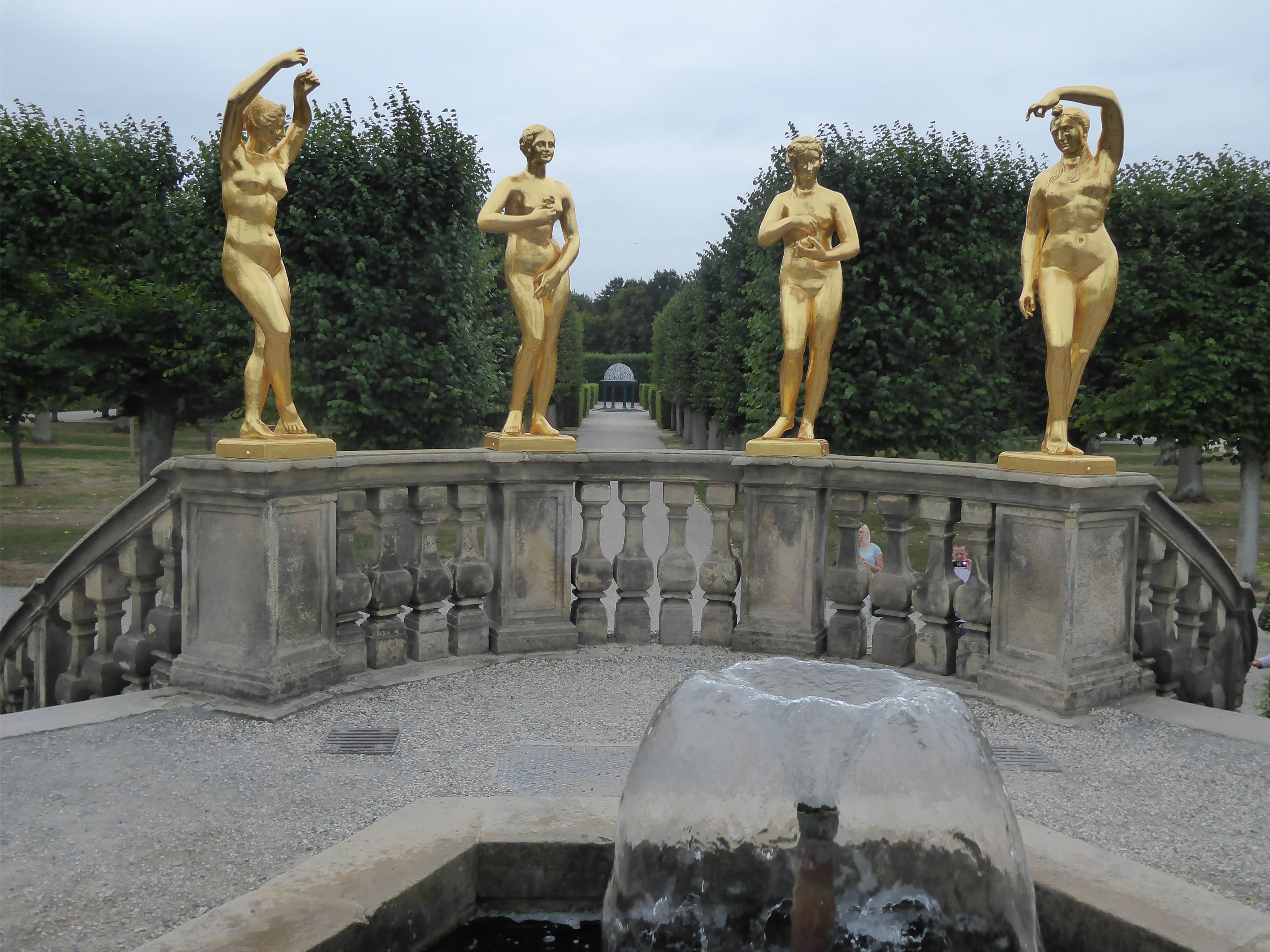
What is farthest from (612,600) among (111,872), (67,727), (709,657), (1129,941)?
(1129,941)

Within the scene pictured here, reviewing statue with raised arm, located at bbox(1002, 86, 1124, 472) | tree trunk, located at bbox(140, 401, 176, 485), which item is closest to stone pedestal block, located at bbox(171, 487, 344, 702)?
statue with raised arm, located at bbox(1002, 86, 1124, 472)

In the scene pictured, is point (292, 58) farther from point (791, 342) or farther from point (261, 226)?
point (791, 342)

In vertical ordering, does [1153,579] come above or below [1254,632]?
above

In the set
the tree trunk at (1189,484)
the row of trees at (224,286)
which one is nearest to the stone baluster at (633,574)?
the row of trees at (224,286)

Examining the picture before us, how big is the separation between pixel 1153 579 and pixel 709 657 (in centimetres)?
260

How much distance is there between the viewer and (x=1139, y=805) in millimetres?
3918

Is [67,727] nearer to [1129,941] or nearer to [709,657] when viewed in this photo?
[709,657]

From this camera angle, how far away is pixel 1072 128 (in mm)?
5176

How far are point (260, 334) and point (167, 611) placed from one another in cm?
159

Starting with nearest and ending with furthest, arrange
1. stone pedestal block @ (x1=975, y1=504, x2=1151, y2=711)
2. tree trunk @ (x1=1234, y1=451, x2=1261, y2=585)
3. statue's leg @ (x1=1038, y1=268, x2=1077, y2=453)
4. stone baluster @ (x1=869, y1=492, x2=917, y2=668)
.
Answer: stone pedestal block @ (x1=975, y1=504, x2=1151, y2=711)
statue's leg @ (x1=1038, y1=268, x2=1077, y2=453)
stone baluster @ (x1=869, y1=492, x2=917, y2=668)
tree trunk @ (x1=1234, y1=451, x2=1261, y2=585)

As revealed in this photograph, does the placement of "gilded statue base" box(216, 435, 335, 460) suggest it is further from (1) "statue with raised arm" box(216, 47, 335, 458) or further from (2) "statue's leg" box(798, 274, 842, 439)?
(2) "statue's leg" box(798, 274, 842, 439)

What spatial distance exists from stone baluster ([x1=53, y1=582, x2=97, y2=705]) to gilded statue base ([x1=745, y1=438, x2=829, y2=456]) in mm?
4016

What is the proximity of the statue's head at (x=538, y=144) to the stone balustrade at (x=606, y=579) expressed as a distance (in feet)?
5.83

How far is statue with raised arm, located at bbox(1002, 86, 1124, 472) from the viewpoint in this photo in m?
5.16
